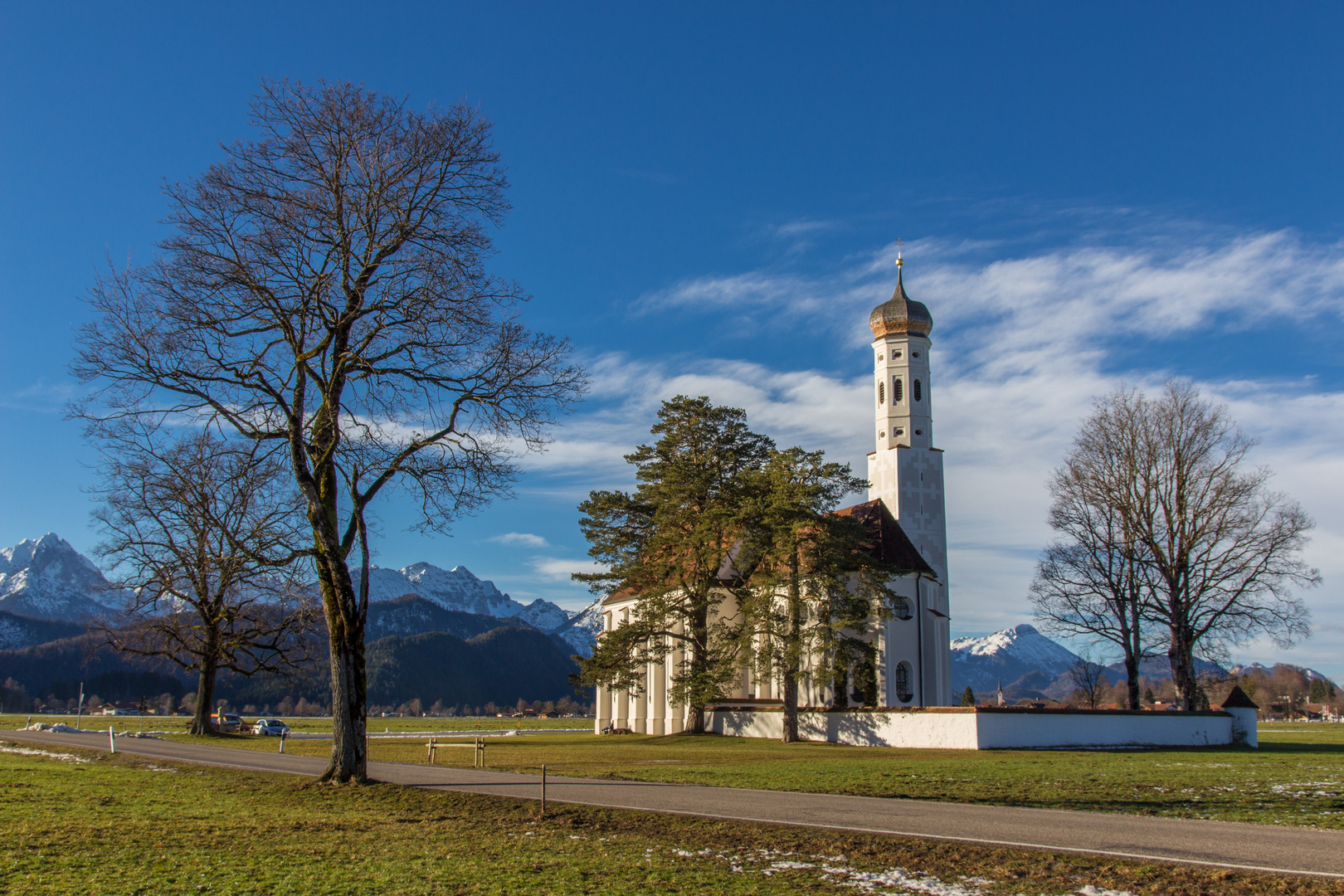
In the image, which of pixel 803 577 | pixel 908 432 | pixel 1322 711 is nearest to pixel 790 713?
pixel 803 577

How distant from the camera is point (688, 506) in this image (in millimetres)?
44031

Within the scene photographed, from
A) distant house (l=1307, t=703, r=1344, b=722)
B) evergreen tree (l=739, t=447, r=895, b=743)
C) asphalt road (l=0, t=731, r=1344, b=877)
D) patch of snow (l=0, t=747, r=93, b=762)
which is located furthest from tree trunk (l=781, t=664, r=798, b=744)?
distant house (l=1307, t=703, r=1344, b=722)

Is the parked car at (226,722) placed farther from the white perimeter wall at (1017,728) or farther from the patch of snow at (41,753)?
the white perimeter wall at (1017,728)

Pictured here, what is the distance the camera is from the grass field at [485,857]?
8.35 m

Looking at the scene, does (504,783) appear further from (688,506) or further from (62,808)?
(688,506)

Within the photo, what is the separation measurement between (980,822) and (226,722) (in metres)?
54.4

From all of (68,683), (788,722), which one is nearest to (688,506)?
(788,722)

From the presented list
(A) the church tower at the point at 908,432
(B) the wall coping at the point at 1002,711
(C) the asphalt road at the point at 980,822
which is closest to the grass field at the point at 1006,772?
(C) the asphalt road at the point at 980,822

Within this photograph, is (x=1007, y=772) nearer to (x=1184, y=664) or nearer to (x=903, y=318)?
(x=1184, y=664)

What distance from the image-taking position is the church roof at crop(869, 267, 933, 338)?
56.8m

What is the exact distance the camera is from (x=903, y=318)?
56.8m

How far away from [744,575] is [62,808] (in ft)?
104

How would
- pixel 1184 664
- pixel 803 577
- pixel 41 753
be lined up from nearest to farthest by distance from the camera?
1. pixel 41 753
2. pixel 803 577
3. pixel 1184 664

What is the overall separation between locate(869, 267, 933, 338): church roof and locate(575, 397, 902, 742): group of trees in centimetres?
1493
